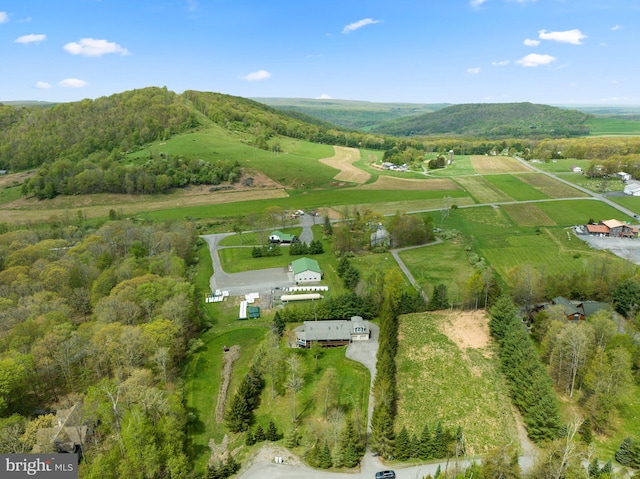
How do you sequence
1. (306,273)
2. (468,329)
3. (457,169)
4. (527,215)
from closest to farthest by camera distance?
(468,329), (306,273), (527,215), (457,169)

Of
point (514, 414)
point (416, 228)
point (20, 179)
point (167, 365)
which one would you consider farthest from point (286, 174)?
point (514, 414)

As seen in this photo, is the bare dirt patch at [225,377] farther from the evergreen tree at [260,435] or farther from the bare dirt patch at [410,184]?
the bare dirt patch at [410,184]

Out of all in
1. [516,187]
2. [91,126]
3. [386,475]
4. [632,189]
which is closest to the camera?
[386,475]

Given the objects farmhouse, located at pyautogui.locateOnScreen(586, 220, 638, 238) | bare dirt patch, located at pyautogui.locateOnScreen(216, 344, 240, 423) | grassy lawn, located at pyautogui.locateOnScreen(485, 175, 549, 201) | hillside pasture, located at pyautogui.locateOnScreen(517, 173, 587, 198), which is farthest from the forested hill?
farmhouse, located at pyautogui.locateOnScreen(586, 220, 638, 238)

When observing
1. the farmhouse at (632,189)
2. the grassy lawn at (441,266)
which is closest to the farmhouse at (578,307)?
the grassy lawn at (441,266)

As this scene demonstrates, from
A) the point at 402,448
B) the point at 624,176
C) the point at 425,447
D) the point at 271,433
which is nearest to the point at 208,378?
the point at 271,433

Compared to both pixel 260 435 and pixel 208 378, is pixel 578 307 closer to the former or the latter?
pixel 260 435
